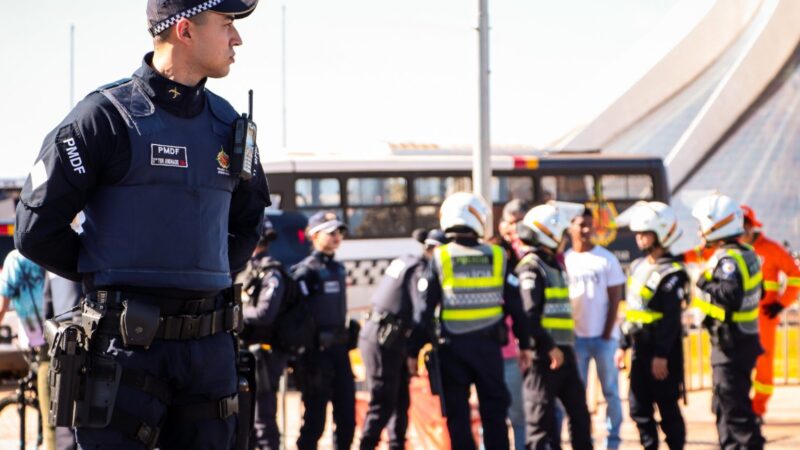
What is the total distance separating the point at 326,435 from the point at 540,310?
3.23 meters

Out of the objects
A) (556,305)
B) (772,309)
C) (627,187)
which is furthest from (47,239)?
(627,187)

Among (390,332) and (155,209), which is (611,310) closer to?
(390,332)

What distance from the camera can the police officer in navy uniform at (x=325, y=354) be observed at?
8430mm

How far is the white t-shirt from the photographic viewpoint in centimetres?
952

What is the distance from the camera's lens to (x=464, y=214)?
775 cm

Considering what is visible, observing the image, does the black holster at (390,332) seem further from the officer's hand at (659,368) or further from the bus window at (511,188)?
the bus window at (511,188)

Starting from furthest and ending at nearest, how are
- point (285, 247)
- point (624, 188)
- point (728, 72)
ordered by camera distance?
1. point (728, 72)
2. point (624, 188)
3. point (285, 247)

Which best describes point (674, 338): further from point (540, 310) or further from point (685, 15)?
point (685, 15)

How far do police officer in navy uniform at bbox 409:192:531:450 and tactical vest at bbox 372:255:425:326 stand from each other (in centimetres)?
58

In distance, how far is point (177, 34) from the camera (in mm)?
3688

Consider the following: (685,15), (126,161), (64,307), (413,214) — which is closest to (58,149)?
(126,161)

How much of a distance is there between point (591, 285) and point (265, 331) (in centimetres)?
267

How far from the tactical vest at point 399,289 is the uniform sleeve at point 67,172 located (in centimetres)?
486

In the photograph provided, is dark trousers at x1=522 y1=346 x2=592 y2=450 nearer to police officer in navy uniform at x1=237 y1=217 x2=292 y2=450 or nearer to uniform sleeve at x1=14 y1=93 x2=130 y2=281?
police officer in navy uniform at x1=237 y1=217 x2=292 y2=450
